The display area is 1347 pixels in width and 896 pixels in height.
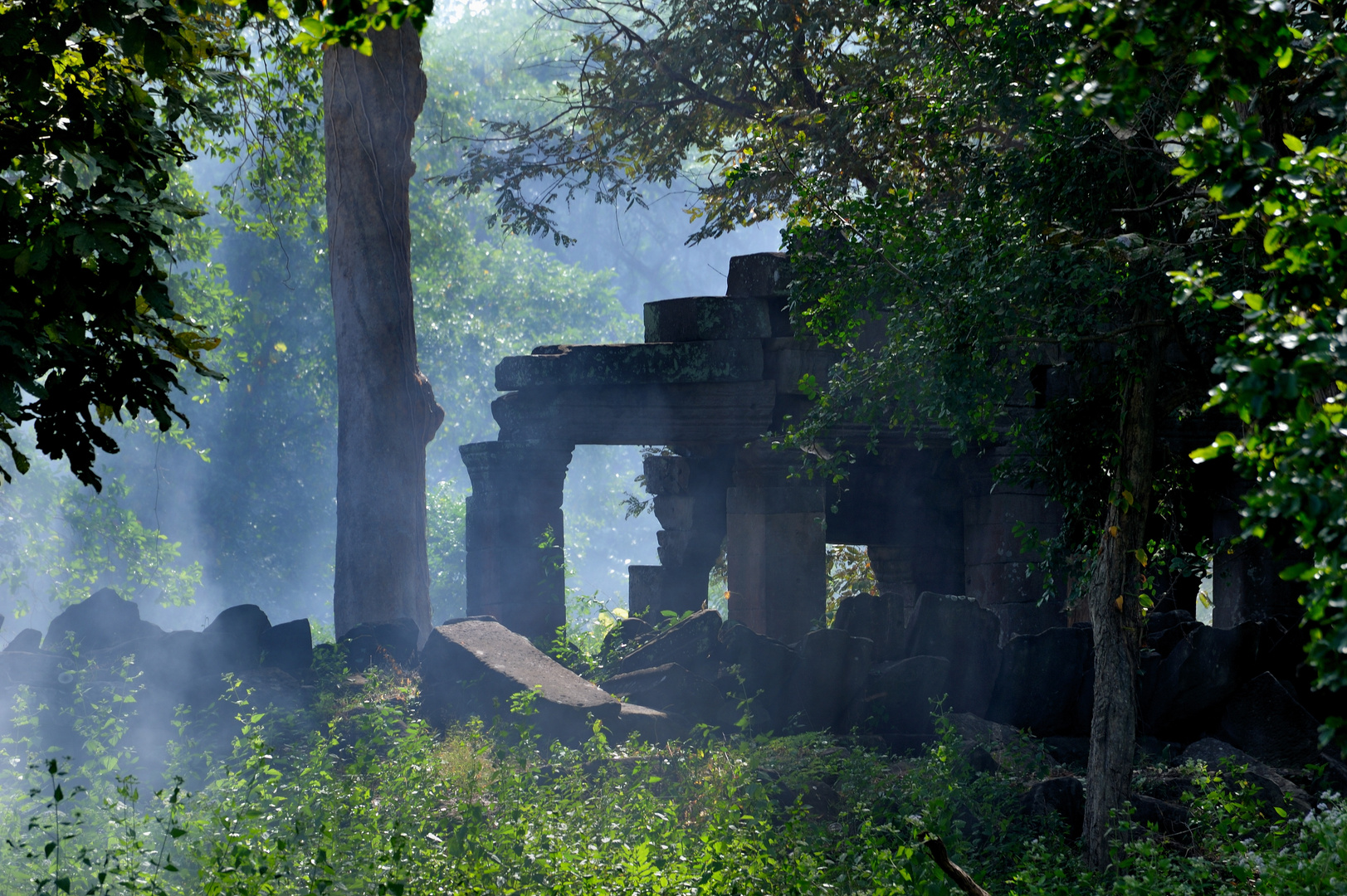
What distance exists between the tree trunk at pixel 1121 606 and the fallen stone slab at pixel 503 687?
Result: 10.5 ft

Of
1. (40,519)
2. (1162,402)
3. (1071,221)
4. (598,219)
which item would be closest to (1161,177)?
(1071,221)

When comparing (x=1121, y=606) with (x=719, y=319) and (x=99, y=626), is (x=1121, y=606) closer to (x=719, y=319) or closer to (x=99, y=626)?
A: (x=719, y=319)

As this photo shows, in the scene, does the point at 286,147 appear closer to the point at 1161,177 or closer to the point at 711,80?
the point at 711,80

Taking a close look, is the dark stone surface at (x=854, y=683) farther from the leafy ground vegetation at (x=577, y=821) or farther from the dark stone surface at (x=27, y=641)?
the dark stone surface at (x=27, y=641)

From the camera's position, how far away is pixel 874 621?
27.5 ft

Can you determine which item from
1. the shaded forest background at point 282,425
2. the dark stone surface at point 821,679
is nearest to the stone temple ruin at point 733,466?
the dark stone surface at point 821,679

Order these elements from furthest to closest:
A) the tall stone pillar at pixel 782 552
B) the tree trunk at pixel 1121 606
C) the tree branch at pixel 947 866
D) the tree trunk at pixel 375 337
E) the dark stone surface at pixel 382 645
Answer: the tree trunk at pixel 375 337 < the tall stone pillar at pixel 782 552 < the dark stone surface at pixel 382 645 < the tree trunk at pixel 1121 606 < the tree branch at pixel 947 866

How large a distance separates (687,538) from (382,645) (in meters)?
4.13

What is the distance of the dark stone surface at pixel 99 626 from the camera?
28.9 feet

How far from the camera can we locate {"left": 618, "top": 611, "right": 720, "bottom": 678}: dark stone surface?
27.2 ft

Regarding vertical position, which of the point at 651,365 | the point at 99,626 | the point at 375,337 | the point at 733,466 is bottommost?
the point at 99,626

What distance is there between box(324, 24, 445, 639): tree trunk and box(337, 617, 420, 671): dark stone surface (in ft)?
3.23

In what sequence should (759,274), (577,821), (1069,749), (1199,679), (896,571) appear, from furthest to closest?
(896,571) → (759,274) → (1199,679) → (1069,749) → (577,821)

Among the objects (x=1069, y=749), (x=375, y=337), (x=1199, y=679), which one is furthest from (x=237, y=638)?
(x=1199, y=679)
